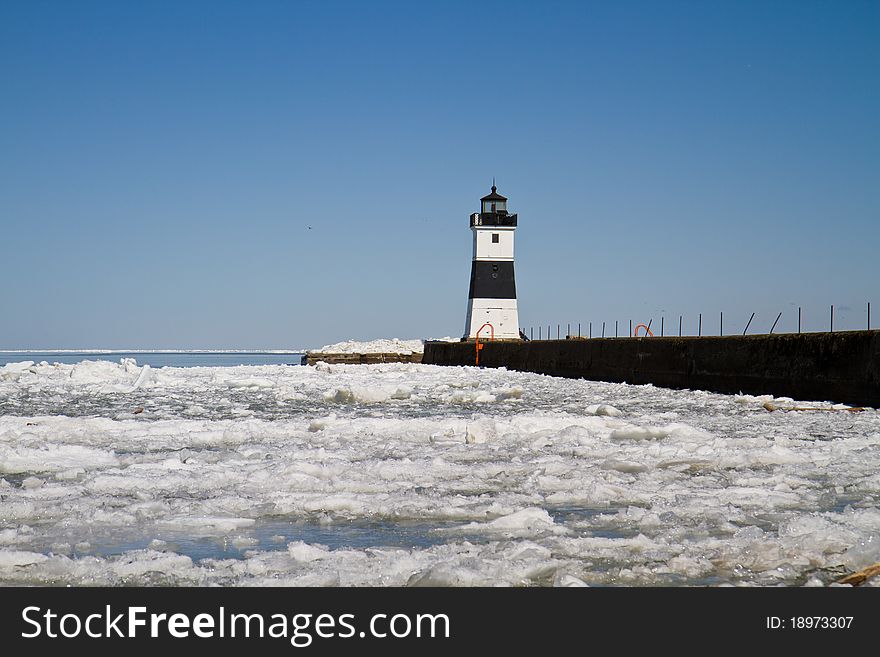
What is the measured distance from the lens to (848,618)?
7.25ft

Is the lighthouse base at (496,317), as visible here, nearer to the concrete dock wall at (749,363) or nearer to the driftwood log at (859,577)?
the concrete dock wall at (749,363)

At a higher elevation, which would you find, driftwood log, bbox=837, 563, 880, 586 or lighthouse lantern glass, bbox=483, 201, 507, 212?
lighthouse lantern glass, bbox=483, 201, 507, 212

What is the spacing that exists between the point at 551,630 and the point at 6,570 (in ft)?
5.63

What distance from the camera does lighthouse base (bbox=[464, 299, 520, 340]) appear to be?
38125 millimetres

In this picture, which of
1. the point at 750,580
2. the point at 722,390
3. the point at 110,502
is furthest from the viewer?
the point at 722,390

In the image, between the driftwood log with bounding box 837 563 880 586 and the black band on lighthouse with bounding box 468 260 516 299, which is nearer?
the driftwood log with bounding box 837 563 880 586

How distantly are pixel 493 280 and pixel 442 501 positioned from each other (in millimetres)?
34947

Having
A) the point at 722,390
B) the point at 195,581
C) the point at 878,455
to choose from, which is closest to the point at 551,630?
the point at 195,581

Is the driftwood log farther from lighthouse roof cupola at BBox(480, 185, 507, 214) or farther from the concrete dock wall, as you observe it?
lighthouse roof cupola at BBox(480, 185, 507, 214)

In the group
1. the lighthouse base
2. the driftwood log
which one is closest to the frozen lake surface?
the driftwood log

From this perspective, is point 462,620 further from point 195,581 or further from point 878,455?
point 878,455

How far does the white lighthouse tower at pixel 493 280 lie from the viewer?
1503 inches

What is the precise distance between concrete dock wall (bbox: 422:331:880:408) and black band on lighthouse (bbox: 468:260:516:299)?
1872cm

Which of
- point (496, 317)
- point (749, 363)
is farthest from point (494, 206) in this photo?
point (749, 363)
